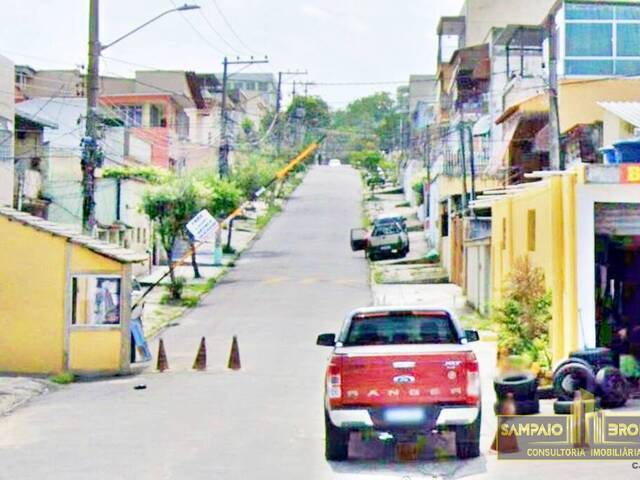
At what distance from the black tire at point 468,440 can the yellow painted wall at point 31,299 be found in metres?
12.2

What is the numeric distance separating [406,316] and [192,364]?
40.1 ft

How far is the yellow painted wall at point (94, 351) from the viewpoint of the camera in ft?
77.0

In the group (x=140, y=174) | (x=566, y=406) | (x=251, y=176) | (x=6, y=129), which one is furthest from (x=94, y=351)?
(x=251, y=176)

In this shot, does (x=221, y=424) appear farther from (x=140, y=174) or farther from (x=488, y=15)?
(x=488, y=15)

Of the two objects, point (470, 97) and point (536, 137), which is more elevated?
point (470, 97)

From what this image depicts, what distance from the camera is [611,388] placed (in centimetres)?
1600

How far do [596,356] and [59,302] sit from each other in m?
11.4

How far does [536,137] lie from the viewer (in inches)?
1620

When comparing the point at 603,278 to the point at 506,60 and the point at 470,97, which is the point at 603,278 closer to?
the point at 506,60

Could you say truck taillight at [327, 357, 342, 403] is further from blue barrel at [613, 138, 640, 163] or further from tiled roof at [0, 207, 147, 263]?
tiled roof at [0, 207, 147, 263]

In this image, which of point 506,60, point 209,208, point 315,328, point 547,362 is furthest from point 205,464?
point 506,60

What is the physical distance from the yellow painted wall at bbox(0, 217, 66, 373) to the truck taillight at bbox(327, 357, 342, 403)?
11681mm

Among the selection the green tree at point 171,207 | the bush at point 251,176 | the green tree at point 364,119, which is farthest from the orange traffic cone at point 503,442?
the green tree at point 364,119

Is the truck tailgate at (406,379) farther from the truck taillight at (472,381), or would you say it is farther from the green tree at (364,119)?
the green tree at (364,119)
